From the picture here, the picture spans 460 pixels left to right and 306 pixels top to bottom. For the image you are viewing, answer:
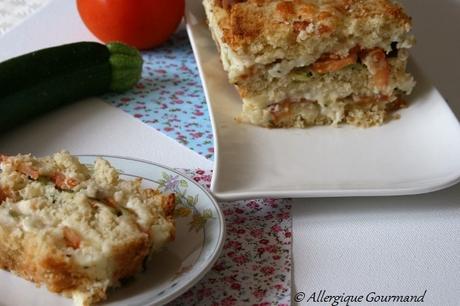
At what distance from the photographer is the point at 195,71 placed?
3518 mm

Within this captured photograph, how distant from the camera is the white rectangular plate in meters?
2.53

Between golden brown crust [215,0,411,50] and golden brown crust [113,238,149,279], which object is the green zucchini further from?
golden brown crust [113,238,149,279]

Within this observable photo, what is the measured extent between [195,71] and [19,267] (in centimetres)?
165

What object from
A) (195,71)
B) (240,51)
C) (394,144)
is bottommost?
(195,71)

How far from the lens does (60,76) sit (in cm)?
305

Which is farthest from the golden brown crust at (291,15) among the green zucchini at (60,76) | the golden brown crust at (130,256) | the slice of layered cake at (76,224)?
the golden brown crust at (130,256)

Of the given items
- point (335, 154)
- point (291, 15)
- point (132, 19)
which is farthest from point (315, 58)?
point (132, 19)

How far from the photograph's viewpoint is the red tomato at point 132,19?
11.5ft

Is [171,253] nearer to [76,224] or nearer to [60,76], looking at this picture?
[76,224]

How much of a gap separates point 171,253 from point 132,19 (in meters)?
1.63

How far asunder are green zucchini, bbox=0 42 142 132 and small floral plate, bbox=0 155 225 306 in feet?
1.90

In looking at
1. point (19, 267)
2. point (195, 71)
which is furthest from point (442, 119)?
point (19, 267)

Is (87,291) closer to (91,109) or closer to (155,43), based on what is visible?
(91,109)

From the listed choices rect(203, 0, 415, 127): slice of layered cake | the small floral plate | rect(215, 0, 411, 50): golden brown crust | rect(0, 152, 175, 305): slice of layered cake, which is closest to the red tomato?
rect(203, 0, 415, 127): slice of layered cake
